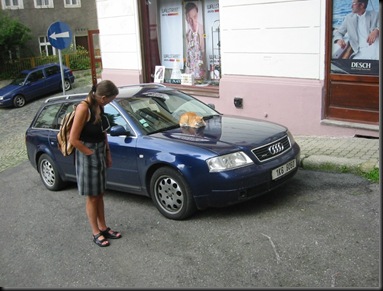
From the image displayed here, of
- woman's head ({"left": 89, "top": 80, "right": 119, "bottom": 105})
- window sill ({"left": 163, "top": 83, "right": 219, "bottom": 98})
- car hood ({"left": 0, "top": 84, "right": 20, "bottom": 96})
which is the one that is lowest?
car hood ({"left": 0, "top": 84, "right": 20, "bottom": 96})

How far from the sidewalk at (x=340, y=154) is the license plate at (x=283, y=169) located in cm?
122

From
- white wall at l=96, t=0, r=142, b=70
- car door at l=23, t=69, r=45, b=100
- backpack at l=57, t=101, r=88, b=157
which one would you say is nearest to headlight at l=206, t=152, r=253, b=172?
backpack at l=57, t=101, r=88, b=157

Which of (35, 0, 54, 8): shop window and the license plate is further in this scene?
(35, 0, 54, 8): shop window

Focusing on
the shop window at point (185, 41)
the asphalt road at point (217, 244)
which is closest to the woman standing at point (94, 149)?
the asphalt road at point (217, 244)

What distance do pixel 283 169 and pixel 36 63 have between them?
27243 mm

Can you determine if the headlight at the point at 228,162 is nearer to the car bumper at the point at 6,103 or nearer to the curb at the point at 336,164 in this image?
the curb at the point at 336,164

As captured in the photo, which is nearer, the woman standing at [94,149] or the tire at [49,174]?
the woman standing at [94,149]

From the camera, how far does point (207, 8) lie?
11.2 m

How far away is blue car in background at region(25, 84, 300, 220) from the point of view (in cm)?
504

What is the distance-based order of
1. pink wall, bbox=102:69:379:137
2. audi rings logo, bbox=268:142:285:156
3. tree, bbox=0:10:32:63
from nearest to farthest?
audi rings logo, bbox=268:142:285:156, pink wall, bbox=102:69:379:137, tree, bbox=0:10:32:63

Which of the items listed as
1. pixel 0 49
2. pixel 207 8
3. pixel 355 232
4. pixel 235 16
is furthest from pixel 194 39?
pixel 0 49

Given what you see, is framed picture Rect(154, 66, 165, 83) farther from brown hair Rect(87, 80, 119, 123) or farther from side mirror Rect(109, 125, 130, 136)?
brown hair Rect(87, 80, 119, 123)

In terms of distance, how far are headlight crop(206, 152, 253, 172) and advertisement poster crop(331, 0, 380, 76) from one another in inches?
161

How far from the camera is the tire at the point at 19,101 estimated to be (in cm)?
2000
